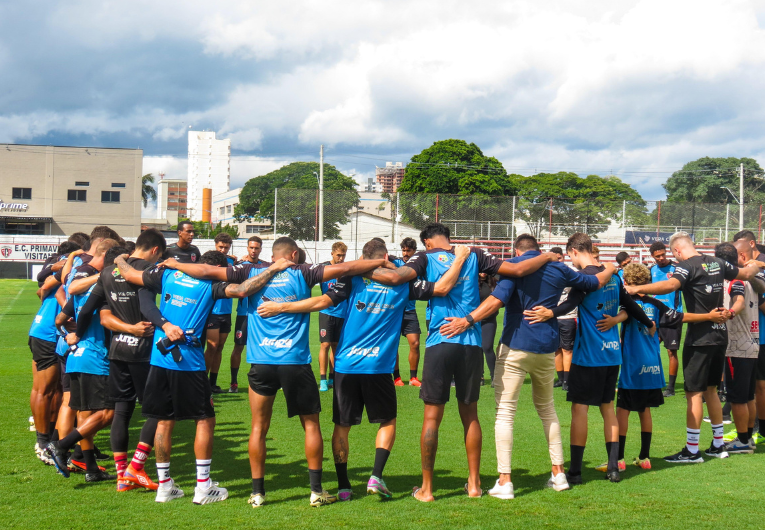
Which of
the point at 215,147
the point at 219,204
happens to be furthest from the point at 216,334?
the point at 215,147

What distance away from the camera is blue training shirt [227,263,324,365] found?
4.83 m

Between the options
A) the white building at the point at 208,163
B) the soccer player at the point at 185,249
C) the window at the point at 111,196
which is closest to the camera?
the soccer player at the point at 185,249

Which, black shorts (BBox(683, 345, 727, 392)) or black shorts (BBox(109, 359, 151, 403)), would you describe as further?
black shorts (BBox(683, 345, 727, 392))

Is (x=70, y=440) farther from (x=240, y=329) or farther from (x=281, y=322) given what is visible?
(x=240, y=329)

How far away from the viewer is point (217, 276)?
196 inches

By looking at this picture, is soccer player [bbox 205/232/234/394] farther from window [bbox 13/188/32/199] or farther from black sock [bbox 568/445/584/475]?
window [bbox 13/188/32/199]

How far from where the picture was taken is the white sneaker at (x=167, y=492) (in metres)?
4.95

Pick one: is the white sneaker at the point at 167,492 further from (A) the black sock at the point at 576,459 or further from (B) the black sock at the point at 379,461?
(A) the black sock at the point at 576,459

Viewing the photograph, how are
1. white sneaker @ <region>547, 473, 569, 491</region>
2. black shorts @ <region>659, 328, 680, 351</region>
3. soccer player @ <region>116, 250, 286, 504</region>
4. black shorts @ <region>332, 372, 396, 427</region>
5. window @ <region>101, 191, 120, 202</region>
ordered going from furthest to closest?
window @ <region>101, 191, 120, 202</region>
black shorts @ <region>659, 328, 680, 351</region>
white sneaker @ <region>547, 473, 569, 491</region>
black shorts @ <region>332, 372, 396, 427</region>
soccer player @ <region>116, 250, 286, 504</region>

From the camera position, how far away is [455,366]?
16.5 ft

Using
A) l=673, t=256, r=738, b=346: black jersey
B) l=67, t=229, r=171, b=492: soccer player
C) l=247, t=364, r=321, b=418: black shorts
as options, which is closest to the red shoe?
l=67, t=229, r=171, b=492: soccer player

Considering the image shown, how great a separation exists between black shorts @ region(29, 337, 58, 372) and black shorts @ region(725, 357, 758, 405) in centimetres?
705

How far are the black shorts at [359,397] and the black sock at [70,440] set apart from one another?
227cm

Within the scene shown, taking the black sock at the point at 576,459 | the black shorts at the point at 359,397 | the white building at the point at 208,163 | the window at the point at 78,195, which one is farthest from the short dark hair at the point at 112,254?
the white building at the point at 208,163
